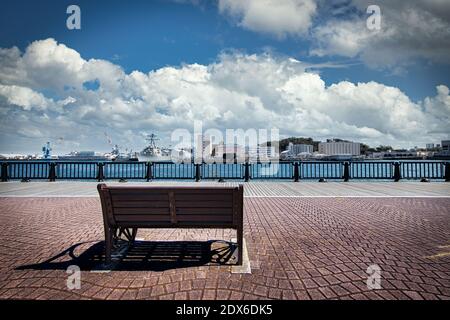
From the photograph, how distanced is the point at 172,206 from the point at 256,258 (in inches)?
58.3

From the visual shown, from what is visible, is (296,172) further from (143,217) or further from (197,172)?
(143,217)

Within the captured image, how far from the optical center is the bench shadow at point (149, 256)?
3.52 meters

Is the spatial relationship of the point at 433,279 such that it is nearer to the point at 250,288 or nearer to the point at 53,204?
the point at 250,288

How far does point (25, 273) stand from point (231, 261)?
2687 mm

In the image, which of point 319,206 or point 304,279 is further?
point 319,206

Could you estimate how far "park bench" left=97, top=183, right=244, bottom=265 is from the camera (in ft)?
11.2

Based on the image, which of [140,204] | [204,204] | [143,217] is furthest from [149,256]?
[204,204]

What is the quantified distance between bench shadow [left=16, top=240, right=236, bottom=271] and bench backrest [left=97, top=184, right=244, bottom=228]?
56 centimetres

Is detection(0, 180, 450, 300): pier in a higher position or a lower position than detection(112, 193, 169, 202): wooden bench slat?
lower

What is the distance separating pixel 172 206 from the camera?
3.47 m

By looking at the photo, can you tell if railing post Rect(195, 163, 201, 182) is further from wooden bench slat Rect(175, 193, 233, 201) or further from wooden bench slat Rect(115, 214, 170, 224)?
wooden bench slat Rect(175, 193, 233, 201)

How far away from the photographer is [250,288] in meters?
2.92

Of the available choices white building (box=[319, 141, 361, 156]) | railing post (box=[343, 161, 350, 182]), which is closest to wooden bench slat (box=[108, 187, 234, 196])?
railing post (box=[343, 161, 350, 182])
